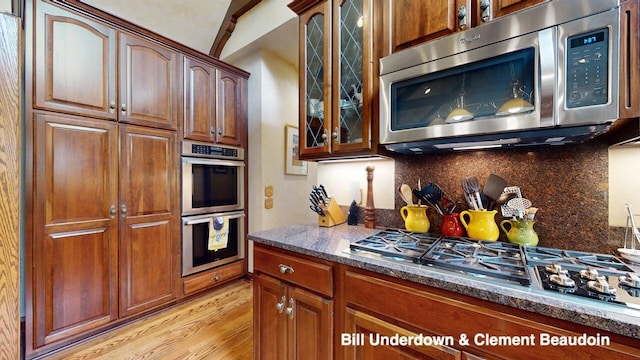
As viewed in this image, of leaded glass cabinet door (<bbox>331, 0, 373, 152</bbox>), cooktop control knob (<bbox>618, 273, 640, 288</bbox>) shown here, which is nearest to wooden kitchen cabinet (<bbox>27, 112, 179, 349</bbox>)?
leaded glass cabinet door (<bbox>331, 0, 373, 152</bbox>)

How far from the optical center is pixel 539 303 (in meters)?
0.65

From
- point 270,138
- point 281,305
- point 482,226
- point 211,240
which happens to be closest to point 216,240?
point 211,240

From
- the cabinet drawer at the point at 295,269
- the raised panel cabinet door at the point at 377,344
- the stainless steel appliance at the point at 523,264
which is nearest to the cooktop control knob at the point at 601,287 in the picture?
the stainless steel appliance at the point at 523,264

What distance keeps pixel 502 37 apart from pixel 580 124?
41 centimetres

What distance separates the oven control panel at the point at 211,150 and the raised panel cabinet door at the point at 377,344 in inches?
77.9

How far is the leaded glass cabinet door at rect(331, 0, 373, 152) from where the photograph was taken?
1.32 metres

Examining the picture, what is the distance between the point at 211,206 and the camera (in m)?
2.45

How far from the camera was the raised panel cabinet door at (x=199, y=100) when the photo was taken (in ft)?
7.46

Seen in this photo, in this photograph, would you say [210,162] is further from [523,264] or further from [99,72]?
[523,264]

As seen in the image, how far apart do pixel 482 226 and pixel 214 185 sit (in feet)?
7.42

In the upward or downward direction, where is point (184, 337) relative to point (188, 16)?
downward

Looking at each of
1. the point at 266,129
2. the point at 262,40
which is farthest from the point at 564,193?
the point at 262,40

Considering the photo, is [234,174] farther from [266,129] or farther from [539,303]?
[539,303]

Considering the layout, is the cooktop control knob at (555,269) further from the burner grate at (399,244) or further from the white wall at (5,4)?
the white wall at (5,4)
